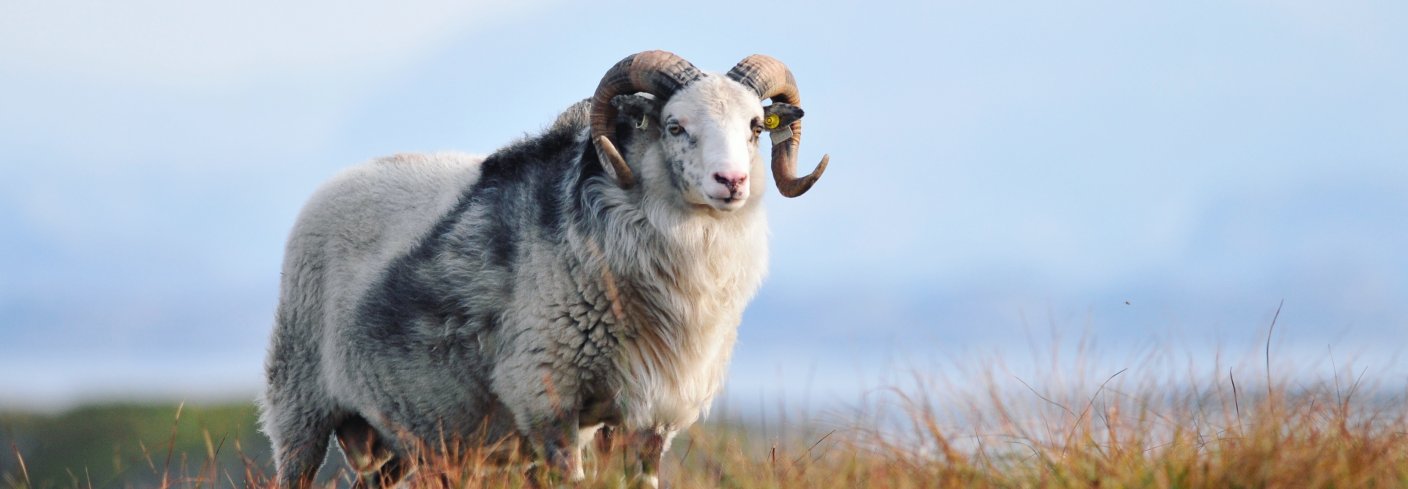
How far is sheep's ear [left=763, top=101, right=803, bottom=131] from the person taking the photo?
766 centimetres

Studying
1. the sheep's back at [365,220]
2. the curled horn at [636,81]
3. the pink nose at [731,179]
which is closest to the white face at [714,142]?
the pink nose at [731,179]

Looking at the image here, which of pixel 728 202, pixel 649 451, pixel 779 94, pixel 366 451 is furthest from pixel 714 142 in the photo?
pixel 366 451

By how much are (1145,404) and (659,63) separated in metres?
3.26

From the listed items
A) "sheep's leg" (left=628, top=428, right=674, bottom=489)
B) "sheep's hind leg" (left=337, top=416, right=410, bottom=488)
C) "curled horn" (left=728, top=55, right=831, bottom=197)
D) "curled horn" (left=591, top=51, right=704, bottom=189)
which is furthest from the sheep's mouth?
"sheep's hind leg" (left=337, top=416, right=410, bottom=488)

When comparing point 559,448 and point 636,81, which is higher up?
point 636,81

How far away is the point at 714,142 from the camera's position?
6.79m

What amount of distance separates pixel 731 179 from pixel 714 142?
0.28 metres

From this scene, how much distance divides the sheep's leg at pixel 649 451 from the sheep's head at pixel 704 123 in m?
1.30

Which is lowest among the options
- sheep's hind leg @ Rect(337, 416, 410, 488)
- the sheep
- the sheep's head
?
sheep's hind leg @ Rect(337, 416, 410, 488)

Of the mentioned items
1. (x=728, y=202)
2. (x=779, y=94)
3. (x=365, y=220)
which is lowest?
(x=365, y=220)

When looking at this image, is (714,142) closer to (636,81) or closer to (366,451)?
(636,81)

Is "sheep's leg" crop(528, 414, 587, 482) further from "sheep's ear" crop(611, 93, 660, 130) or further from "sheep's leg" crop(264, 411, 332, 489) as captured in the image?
"sheep's leg" crop(264, 411, 332, 489)

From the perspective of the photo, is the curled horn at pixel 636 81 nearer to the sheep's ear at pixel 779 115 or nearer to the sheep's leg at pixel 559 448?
the sheep's ear at pixel 779 115

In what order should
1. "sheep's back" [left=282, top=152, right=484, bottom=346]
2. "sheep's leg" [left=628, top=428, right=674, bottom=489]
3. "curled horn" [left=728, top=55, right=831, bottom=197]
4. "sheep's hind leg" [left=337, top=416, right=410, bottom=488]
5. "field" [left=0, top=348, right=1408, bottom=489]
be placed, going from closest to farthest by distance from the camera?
"field" [left=0, top=348, right=1408, bottom=489] → "sheep's leg" [left=628, top=428, right=674, bottom=489] → "curled horn" [left=728, top=55, right=831, bottom=197] → "sheep's back" [left=282, top=152, right=484, bottom=346] → "sheep's hind leg" [left=337, top=416, right=410, bottom=488]
